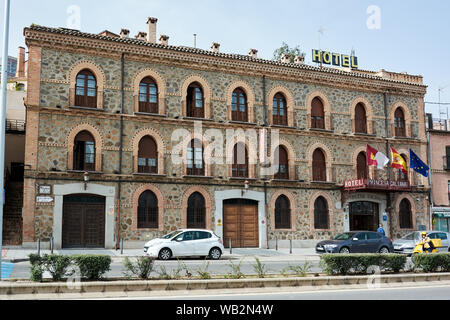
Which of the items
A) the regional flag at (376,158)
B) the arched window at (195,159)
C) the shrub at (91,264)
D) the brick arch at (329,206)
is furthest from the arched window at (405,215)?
the shrub at (91,264)

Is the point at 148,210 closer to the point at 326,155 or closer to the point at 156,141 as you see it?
the point at 156,141

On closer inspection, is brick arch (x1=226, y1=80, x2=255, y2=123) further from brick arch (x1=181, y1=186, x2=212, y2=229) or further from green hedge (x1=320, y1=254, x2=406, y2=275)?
green hedge (x1=320, y1=254, x2=406, y2=275)

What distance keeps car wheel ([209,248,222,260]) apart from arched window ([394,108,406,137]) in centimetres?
1880

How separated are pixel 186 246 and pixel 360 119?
18.0 metres

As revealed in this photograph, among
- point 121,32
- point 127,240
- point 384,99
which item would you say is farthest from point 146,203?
point 384,99

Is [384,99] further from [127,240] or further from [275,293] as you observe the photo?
[275,293]

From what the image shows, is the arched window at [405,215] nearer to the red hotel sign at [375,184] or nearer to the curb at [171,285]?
the red hotel sign at [375,184]

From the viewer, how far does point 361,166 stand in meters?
34.1

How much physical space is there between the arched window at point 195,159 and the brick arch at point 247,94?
9.61 ft

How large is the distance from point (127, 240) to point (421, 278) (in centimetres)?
1652

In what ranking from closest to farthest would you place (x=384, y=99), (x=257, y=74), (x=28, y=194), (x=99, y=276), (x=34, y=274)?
1. (x=34, y=274)
2. (x=99, y=276)
3. (x=28, y=194)
4. (x=257, y=74)
5. (x=384, y=99)

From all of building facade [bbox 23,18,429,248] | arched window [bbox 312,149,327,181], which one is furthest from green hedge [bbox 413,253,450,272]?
arched window [bbox 312,149,327,181]

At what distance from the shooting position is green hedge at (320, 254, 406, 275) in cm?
1438
